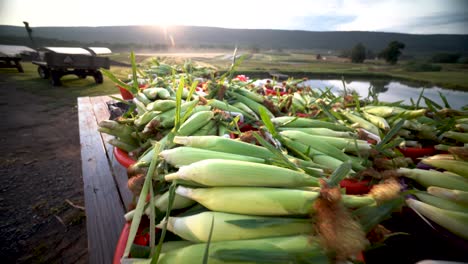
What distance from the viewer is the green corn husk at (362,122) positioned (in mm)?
1317

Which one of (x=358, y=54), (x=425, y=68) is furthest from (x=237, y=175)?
(x=358, y=54)

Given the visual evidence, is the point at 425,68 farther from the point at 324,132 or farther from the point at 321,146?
the point at 321,146

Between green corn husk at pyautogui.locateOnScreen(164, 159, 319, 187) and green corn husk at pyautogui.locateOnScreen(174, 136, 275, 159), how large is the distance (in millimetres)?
156

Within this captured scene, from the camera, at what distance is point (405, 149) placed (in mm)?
1189

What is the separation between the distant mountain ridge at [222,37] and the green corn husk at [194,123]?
3418 cm

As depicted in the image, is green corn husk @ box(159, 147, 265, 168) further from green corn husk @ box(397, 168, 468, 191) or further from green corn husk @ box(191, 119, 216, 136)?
green corn husk @ box(397, 168, 468, 191)

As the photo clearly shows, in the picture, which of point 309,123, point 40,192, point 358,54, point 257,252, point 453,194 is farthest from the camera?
point 358,54

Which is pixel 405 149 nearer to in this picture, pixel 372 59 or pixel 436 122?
pixel 436 122

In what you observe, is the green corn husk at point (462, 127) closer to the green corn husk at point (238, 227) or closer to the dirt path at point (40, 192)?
the green corn husk at point (238, 227)

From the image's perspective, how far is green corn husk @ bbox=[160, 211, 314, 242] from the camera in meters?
0.52

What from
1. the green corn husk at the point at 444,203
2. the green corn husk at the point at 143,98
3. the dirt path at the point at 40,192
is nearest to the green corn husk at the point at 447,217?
the green corn husk at the point at 444,203

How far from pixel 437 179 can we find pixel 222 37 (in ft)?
162

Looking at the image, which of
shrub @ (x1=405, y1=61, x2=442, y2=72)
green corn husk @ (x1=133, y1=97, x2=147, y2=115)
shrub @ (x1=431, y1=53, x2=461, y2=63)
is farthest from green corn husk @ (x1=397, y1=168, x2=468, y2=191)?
shrub @ (x1=431, y1=53, x2=461, y2=63)

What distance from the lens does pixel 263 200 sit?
55cm
